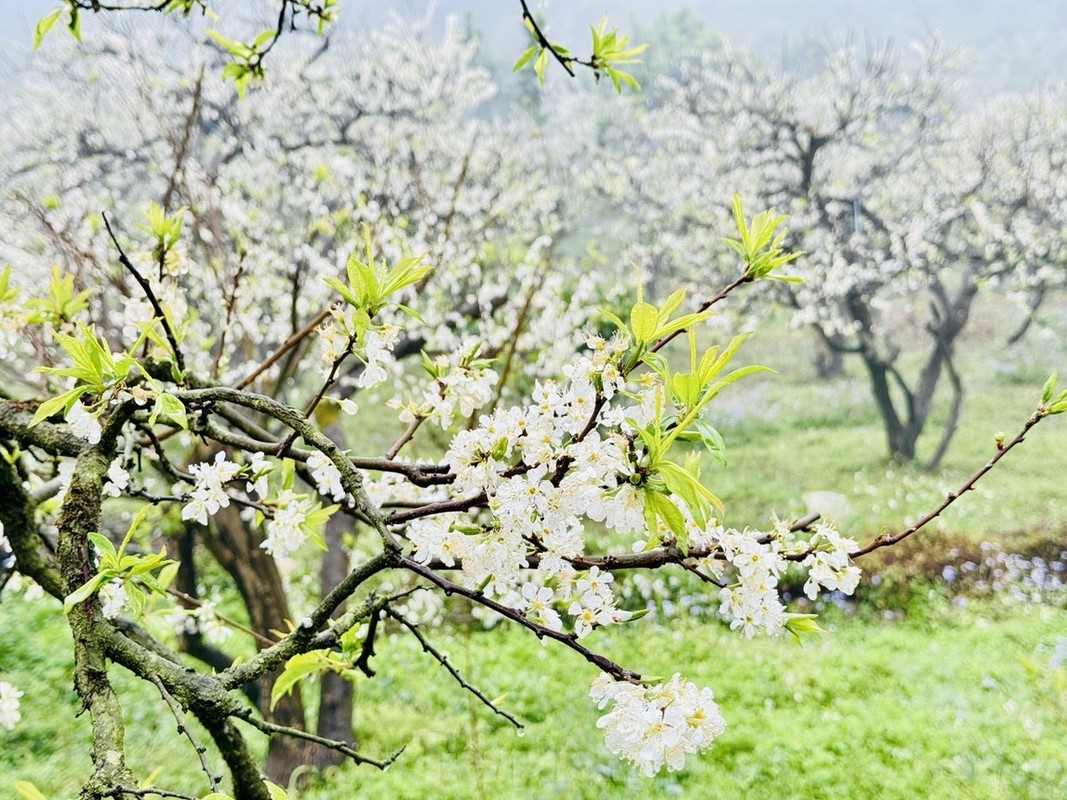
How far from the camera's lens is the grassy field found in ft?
12.0

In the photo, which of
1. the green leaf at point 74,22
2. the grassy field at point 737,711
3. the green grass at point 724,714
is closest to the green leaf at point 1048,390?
the green leaf at point 74,22

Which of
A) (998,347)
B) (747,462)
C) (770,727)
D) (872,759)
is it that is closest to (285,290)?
(770,727)

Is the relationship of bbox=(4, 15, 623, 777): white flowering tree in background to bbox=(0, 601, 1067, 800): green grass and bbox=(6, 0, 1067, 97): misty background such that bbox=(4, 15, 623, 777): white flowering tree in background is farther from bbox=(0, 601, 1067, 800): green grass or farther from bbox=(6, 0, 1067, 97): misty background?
bbox=(6, 0, 1067, 97): misty background

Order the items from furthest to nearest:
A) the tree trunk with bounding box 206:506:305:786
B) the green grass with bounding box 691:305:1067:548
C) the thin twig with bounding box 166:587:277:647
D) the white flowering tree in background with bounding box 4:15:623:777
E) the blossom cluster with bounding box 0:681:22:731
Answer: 1. the green grass with bounding box 691:305:1067:548
2. the tree trunk with bounding box 206:506:305:786
3. the white flowering tree in background with bounding box 4:15:623:777
4. the blossom cluster with bounding box 0:681:22:731
5. the thin twig with bounding box 166:587:277:647

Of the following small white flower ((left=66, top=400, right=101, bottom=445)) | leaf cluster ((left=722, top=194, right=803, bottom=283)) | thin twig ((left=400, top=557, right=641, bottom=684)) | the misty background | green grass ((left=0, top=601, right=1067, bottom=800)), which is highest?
the misty background

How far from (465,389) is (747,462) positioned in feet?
30.4

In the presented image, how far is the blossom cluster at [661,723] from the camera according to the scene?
2.56 feet

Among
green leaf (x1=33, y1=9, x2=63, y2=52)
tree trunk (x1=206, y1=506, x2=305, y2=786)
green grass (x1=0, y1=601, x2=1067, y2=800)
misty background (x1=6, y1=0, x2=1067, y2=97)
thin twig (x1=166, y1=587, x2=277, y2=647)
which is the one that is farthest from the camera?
misty background (x1=6, y1=0, x2=1067, y2=97)

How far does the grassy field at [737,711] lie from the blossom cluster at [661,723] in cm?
211

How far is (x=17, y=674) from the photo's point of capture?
4996 mm

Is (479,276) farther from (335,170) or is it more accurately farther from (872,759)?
(872,759)

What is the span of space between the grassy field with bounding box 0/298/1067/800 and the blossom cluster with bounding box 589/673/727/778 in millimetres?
2111

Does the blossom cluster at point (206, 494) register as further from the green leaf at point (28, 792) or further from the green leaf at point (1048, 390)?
the green leaf at point (1048, 390)

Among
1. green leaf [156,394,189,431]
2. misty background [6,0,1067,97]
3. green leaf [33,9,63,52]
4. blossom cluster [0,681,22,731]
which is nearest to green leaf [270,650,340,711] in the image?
green leaf [156,394,189,431]
